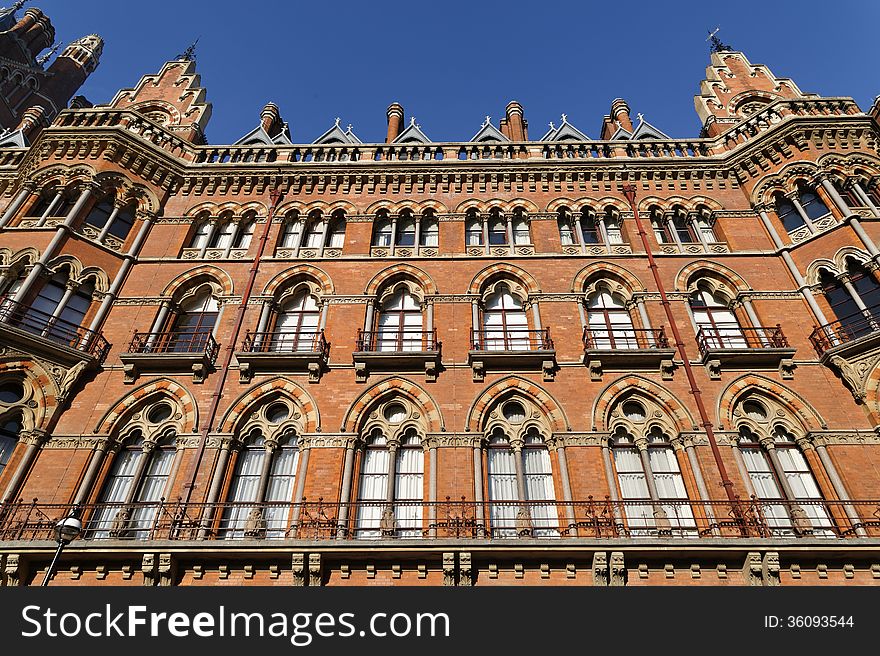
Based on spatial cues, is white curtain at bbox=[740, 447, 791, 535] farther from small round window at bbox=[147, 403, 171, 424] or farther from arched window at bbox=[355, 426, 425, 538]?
small round window at bbox=[147, 403, 171, 424]

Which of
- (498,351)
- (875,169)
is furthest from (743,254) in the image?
(498,351)

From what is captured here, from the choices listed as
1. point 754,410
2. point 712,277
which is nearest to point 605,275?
point 712,277

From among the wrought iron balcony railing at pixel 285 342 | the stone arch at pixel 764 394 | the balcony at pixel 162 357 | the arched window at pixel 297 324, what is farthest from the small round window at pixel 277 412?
the stone arch at pixel 764 394

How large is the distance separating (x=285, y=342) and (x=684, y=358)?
11.3m

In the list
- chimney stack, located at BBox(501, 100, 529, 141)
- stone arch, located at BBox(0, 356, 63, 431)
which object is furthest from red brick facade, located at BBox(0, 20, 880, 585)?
chimney stack, located at BBox(501, 100, 529, 141)

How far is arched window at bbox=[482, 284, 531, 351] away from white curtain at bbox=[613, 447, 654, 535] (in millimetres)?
4039

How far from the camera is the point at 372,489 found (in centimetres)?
1372

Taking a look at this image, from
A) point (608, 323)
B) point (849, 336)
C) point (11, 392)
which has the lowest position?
point (11, 392)

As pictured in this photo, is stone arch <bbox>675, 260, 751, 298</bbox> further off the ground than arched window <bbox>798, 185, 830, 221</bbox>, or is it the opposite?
arched window <bbox>798, 185, 830, 221</bbox>

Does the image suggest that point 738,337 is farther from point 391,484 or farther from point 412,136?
point 412,136

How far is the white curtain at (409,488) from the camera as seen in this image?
12984 millimetres

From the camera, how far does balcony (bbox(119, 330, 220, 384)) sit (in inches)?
601

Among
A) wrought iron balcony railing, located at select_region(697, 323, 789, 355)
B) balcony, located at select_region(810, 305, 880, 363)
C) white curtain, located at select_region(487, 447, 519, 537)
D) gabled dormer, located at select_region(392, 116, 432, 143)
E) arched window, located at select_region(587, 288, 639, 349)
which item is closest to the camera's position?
white curtain, located at select_region(487, 447, 519, 537)

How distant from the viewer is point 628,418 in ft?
48.4
